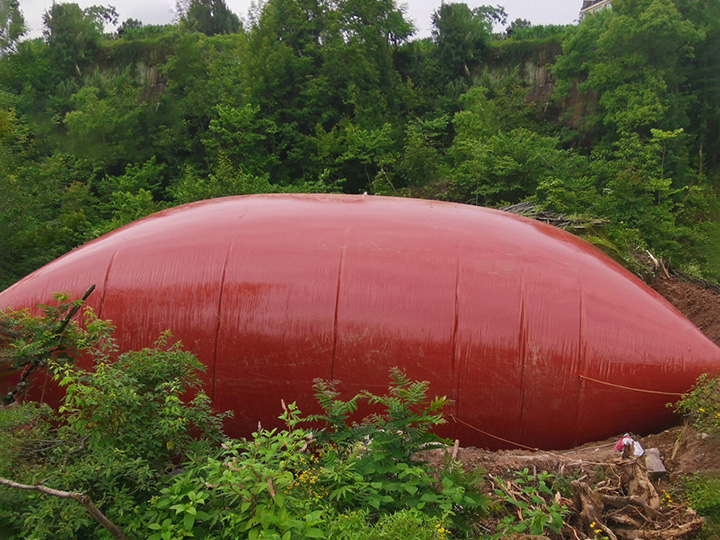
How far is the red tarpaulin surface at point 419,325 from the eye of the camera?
5883 mm

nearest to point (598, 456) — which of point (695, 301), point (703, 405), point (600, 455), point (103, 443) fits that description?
point (600, 455)

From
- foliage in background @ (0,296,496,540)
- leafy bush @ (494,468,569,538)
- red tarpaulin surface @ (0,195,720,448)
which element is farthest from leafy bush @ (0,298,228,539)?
leafy bush @ (494,468,569,538)

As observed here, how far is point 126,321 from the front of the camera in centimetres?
618

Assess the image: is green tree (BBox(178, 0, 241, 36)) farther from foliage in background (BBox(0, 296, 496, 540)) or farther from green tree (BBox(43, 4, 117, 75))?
foliage in background (BBox(0, 296, 496, 540))

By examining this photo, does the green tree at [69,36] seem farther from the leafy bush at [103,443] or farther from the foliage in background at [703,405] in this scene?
the foliage in background at [703,405]

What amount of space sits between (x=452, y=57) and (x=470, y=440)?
28.6 meters

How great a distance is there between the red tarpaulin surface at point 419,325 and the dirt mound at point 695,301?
3029 mm

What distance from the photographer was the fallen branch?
3247 mm

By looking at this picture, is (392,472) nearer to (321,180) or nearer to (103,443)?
(103,443)

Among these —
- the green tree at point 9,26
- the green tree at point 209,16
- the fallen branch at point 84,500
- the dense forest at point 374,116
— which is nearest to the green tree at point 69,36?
the dense forest at point 374,116

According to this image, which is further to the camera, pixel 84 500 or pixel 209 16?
pixel 209 16

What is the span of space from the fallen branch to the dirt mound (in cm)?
834

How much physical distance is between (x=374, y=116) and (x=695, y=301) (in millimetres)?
17693

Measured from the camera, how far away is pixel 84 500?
329 centimetres
